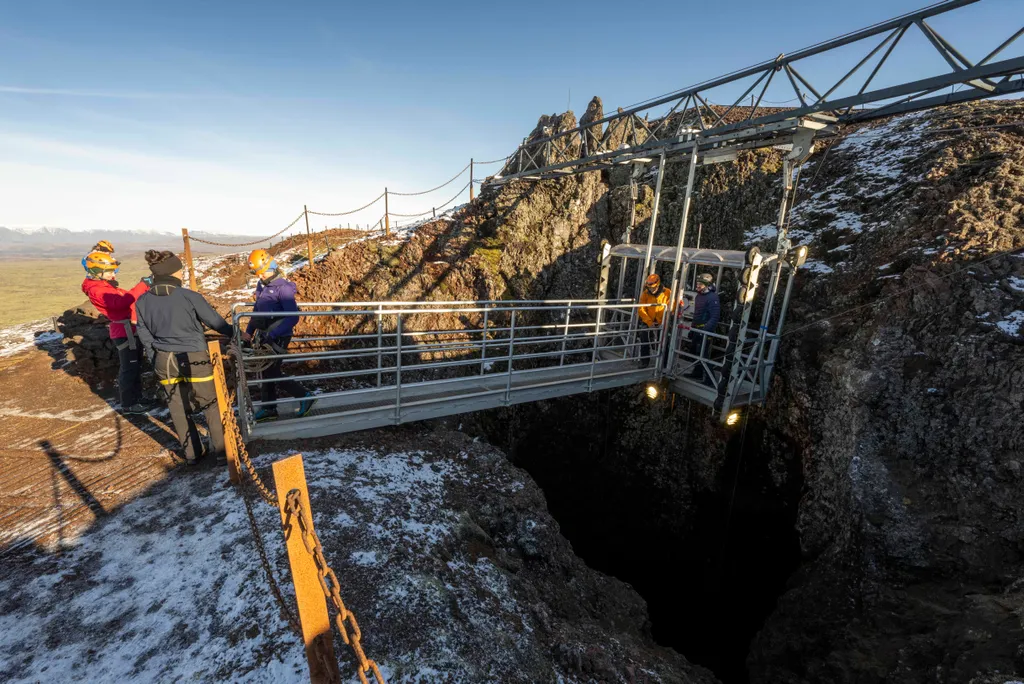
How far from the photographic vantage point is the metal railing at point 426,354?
6172mm

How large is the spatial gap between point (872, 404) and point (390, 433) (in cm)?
918

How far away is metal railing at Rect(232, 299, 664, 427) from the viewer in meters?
6.17

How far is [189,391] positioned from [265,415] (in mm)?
985

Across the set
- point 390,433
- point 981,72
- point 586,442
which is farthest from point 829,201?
point 390,433

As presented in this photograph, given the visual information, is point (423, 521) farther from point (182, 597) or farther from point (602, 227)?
point (602, 227)

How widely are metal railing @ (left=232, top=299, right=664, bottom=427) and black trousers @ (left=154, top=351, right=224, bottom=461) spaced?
49 centimetres

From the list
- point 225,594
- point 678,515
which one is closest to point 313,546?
point 225,594

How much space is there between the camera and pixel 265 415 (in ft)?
20.6

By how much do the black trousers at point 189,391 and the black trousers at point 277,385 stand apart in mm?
682

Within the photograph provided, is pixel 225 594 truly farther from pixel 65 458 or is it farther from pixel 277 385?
pixel 65 458

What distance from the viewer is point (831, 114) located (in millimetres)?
7504

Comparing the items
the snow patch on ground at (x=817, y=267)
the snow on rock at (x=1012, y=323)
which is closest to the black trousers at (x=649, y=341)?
the snow patch on ground at (x=817, y=267)

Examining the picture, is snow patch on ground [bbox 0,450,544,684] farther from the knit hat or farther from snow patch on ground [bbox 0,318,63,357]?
snow patch on ground [bbox 0,318,63,357]

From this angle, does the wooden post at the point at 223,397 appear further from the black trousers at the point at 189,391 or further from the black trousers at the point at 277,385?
the black trousers at the point at 277,385
